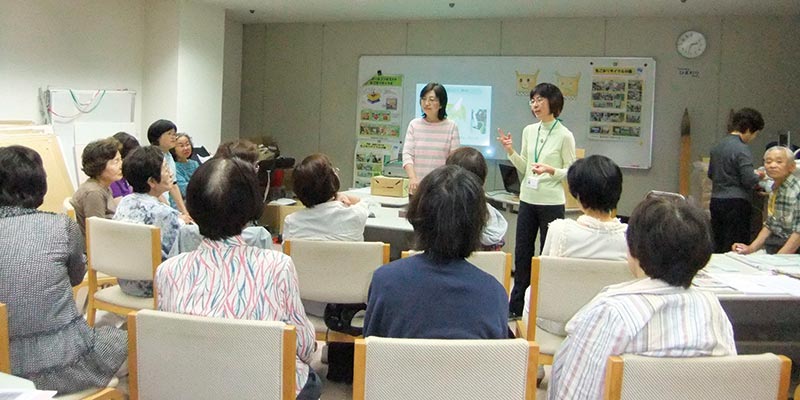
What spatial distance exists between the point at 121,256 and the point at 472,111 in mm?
5152

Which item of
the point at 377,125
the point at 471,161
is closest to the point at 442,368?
the point at 471,161

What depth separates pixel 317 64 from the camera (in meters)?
8.34

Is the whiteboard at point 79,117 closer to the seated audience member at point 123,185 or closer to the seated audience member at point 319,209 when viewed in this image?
the seated audience member at point 123,185

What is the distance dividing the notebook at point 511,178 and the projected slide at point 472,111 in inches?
40.2

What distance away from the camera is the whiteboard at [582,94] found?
6.98 m

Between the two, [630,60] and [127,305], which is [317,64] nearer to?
[630,60]

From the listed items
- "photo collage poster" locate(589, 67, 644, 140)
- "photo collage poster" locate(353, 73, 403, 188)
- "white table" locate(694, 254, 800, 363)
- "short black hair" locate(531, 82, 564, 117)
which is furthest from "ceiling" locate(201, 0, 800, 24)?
"white table" locate(694, 254, 800, 363)

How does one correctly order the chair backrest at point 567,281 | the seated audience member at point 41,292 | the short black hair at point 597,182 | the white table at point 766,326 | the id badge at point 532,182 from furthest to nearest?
the id badge at point 532,182 < the white table at point 766,326 < the short black hair at point 597,182 < the chair backrest at point 567,281 < the seated audience member at point 41,292

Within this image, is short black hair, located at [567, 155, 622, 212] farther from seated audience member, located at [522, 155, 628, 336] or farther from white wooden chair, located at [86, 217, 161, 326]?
white wooden chair, located at [86, 217, 161, 326]

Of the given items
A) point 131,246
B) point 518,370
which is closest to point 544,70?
point 131,246

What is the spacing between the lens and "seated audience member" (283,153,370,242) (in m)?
2.91

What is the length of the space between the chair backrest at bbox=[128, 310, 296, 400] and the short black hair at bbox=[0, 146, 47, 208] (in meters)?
0.77

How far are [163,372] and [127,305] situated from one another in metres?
1.52

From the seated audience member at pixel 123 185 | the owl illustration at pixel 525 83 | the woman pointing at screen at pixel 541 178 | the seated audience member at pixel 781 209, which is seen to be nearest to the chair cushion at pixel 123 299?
the seated audience member at pixel 123 185
